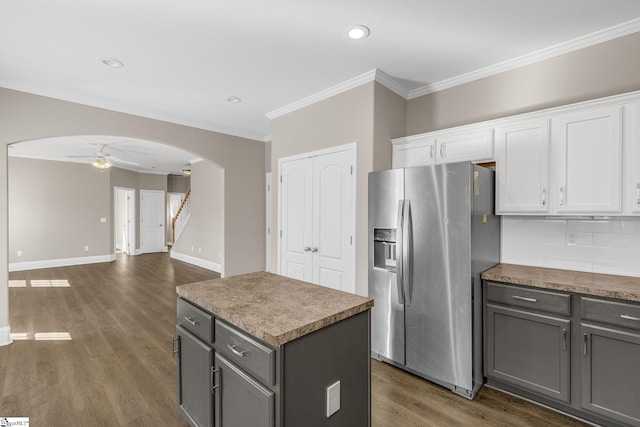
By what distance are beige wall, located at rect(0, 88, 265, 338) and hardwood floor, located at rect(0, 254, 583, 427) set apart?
2.67 feet

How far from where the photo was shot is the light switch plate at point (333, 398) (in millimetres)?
1426

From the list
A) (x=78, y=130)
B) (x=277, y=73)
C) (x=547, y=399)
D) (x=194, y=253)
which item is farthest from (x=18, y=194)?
(x=547, y=399)

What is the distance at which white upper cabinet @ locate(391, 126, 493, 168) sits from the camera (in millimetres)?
2723

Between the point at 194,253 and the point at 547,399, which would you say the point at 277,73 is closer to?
the point at 547,399

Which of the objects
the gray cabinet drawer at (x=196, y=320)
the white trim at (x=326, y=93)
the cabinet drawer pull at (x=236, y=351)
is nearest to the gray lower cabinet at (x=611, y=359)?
the cabinet drawer pull at (x=236, y=351)

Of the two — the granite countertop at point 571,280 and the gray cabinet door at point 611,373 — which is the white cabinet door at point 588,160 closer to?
the granite countertop at point 571,280

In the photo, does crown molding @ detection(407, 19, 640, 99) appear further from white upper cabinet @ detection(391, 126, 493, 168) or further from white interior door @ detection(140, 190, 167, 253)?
white interior door @ detection(140, 190, 167, 253)

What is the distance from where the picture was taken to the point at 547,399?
2205mm

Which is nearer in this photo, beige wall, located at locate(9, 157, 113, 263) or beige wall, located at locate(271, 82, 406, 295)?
beige wall, located at locate(271, 82, 406, 295)

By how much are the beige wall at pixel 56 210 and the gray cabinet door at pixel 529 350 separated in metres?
9.58

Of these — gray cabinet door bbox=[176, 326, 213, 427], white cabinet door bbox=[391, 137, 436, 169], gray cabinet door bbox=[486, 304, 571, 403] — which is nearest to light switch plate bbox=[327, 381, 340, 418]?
gray cabinet door bbox=[176, 326, 213, 427]

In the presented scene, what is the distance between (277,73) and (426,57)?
4.85 feet

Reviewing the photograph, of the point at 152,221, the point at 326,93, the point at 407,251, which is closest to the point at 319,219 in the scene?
the point at 407,251

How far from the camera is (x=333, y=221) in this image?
3449 millimetres
